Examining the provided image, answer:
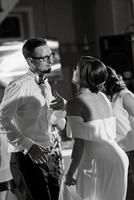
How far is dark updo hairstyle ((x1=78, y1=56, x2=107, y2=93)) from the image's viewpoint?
2023mm

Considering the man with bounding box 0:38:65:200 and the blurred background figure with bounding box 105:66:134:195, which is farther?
the blurred background figure with bounding box 105:66:134:195

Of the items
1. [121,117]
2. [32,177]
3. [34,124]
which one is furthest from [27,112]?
[121,117]

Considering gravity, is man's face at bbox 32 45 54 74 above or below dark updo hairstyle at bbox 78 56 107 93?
above

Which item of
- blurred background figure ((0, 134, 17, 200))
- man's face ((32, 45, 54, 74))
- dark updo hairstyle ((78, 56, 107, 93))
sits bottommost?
blurred background figure ((0, 134, 17, 200))

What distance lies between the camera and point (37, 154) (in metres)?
1.98

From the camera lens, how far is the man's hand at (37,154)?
1.97 meters

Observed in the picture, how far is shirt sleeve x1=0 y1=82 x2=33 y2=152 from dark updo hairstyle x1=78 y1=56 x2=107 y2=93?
30cm

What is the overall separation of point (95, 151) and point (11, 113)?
417 mm

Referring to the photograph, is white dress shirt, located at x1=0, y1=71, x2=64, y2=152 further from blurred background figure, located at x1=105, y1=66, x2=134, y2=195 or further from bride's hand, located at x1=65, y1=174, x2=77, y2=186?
blurred background figure, located at x1=105, y1=66, x2=134, y2=195

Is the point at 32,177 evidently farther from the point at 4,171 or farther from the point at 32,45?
the point at 4,171

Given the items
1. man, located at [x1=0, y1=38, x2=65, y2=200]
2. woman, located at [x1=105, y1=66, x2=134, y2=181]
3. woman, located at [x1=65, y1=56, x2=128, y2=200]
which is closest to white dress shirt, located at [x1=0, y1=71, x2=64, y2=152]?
man, located at [x1=0, y1=38, x2=65, y2=200]

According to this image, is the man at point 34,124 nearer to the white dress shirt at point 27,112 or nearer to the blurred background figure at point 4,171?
the white dress shirt at point 27,112

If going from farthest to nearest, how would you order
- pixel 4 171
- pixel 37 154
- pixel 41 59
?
pixel 4 171, pixel 41 59, pixel 37 154

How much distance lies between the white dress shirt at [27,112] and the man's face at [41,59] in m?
0.05
